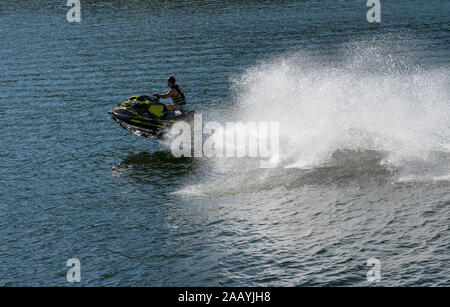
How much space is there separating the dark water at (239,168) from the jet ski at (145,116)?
1.16 metres

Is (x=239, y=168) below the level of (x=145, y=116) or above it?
below

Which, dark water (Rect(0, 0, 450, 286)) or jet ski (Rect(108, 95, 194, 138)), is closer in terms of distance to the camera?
dark water (Rect(0, 0, 450, 286))

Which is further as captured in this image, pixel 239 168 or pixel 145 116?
pixel 145 116

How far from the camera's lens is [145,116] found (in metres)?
26.9

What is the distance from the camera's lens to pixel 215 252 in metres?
18.0

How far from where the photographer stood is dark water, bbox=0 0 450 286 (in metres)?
17.5

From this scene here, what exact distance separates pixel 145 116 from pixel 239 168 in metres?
5.16

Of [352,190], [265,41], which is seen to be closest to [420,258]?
[352,190]

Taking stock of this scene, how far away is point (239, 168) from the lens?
24.6 meters

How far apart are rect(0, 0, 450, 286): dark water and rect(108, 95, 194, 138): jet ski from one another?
3.81ft

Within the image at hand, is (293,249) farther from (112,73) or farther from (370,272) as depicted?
(112,73)

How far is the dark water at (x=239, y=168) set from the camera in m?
17.5

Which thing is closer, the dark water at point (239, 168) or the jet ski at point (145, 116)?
the dark water at point (239, 168)

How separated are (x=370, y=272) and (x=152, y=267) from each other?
6002mm
